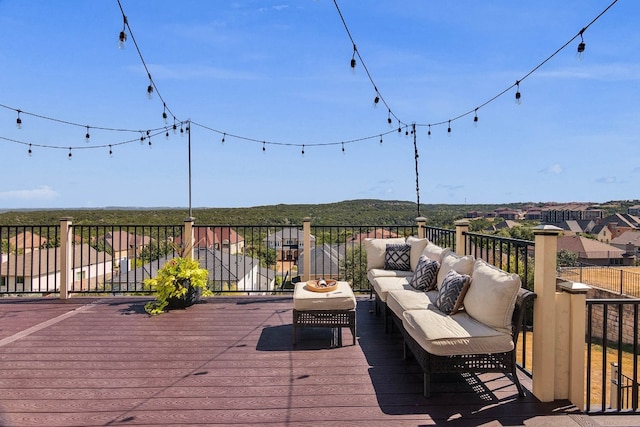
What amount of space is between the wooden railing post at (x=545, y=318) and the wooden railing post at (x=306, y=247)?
3.48 m

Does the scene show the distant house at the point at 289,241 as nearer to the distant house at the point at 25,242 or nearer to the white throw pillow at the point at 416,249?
the white throw pillow at the point at 416,249

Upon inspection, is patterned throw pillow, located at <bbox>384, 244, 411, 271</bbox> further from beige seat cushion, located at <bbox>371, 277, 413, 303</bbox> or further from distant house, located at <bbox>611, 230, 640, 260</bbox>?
distant house, located at <bbox>611, 230, 640, 260</bbox>

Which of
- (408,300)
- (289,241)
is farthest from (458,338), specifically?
(289,241)

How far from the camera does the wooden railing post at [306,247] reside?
554cm

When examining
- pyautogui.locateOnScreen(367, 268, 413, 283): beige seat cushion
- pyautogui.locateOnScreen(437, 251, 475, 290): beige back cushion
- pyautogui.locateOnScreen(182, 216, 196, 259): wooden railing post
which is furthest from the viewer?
pyautogui.locateOnScreen(182, 216, 196, 259): wooden railing post

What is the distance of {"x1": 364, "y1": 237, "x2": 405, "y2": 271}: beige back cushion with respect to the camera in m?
4.96

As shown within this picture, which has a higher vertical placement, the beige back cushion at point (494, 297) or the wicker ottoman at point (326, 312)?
the beige back cushion at point (494, 297)

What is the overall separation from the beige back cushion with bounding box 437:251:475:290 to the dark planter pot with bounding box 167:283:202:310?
3239 millimetres

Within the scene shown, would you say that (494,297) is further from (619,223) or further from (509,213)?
(619,223)

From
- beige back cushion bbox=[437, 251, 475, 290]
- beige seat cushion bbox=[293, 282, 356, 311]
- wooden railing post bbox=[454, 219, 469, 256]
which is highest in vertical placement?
wooden railing post bbox=[454, 219, 469, 256]

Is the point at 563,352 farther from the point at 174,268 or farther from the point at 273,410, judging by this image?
the point at 174,268

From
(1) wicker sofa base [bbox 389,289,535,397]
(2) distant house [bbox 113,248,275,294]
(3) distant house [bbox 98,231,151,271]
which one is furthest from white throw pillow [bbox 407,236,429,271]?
(3) distant house [bbox 98,231,151,271]

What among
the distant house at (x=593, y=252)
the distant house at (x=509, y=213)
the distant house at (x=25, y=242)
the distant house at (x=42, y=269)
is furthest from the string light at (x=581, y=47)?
the distant house at (x=593, y=252)

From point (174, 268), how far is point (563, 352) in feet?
14.1
